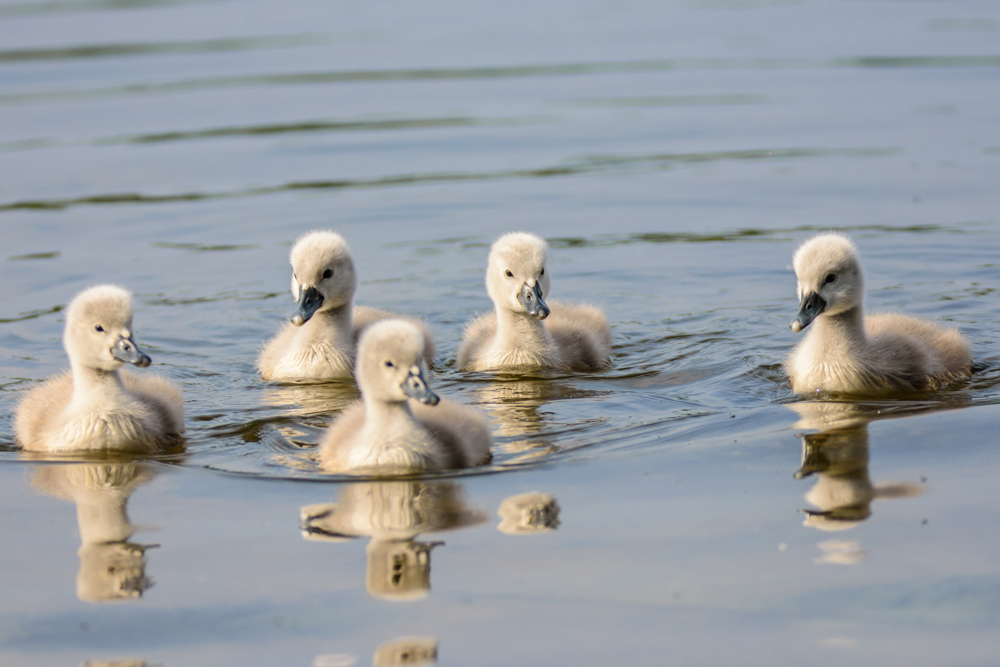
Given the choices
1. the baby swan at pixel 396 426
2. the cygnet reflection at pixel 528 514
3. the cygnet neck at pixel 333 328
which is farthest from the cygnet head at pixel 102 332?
the cygnet reflection at pixel 528 514

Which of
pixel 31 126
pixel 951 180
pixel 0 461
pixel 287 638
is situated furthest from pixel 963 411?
pixel 31 126

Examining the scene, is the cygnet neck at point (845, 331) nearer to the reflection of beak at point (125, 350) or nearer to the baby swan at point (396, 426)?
the baby swan at point (396, 426)

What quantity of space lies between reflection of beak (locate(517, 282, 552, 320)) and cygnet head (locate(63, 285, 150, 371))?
229 cm

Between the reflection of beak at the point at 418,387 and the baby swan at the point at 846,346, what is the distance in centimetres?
215

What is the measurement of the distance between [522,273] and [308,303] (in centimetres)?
124

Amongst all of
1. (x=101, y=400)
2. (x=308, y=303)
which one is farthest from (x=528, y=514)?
(x=308, y=303)

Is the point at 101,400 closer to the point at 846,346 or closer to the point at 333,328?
the point at 333,328

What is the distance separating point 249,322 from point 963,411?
15.7ft

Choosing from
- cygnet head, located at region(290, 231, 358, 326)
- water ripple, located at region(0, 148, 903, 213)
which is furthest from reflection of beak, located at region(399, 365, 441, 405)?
water ripple, located at region(0, 148, 903, 213)

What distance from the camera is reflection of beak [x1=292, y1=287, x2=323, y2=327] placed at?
758 cm

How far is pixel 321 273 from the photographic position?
7770 millimetres

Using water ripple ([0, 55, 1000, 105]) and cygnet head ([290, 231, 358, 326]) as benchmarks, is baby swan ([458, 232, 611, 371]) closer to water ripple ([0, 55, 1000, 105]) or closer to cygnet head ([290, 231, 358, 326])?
cygnet head ([290, 231, 358, 326])

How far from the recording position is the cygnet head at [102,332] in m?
6.22

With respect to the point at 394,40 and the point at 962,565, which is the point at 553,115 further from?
the point at 962,565
